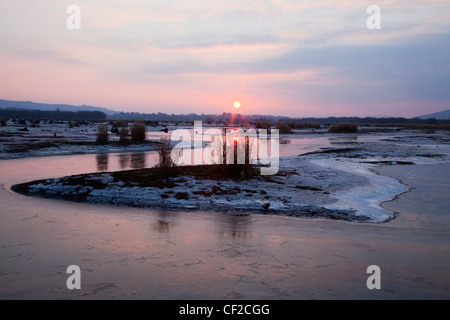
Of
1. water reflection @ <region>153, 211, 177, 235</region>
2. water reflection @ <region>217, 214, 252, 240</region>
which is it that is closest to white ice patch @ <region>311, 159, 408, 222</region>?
water reflection @ <region>217, 214, 252, 240</region>

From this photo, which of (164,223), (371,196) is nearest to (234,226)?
(164,223)

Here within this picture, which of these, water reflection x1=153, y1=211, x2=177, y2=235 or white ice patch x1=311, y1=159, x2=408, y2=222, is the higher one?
white ice patch x1=311, y1=159, x2=408, y2=222

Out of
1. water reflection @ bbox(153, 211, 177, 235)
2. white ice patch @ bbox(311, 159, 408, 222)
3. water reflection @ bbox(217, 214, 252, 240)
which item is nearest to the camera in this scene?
water reflection @ bbox(217, 214, 252, 240)

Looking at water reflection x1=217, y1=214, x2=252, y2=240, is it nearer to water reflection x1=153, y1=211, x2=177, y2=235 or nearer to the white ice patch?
water reflection x1=153, y1=211, x2=177, y2=235

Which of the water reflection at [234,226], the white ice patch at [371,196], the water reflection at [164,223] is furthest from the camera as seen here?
the white ice patch at [371,196]

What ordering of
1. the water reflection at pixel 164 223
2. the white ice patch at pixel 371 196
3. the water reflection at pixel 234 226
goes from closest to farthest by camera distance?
the water reflection at pixel 234 226
the water reflection at pixel 164 223
the white ice patch at pixel 371 196

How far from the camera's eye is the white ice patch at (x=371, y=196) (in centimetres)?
1033

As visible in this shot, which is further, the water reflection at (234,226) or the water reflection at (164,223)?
the water reflection at (164,223)

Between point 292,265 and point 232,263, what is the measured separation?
3.52 feet

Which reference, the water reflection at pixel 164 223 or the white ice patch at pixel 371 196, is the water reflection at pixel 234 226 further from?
the white ice patch at pixel 371 196

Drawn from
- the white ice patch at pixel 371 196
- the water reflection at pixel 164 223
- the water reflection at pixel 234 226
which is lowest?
the water reflection at pixel 234 226

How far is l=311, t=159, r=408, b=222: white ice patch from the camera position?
10.3 m

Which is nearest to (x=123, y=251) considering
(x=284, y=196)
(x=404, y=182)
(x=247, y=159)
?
(x=284, y=196)

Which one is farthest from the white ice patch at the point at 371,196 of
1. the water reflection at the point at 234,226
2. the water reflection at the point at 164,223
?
the water reflection at the point at 164,223
